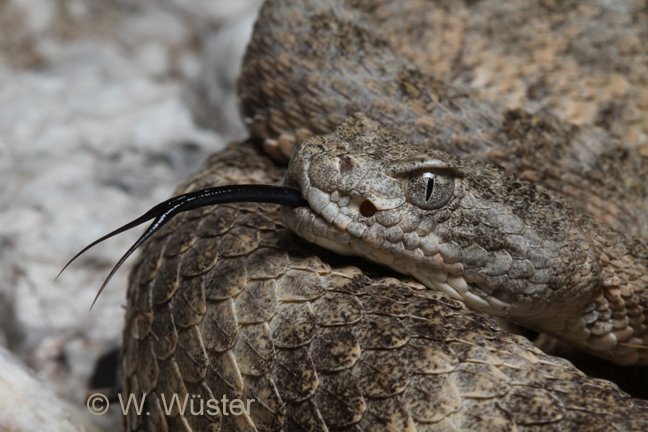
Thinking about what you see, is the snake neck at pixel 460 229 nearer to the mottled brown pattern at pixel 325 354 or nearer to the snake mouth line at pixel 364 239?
the snake mouth line at pixel 364 239

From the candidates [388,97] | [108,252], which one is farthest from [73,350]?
[388,97]

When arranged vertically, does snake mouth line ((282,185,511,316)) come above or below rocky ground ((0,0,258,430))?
above

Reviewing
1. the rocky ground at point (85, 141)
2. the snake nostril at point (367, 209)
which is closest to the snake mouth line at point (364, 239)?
the snake nostril at point (367, 209)

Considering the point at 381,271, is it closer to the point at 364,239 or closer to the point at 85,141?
the point at 364,239

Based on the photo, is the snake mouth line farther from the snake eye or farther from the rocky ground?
the rocky ground

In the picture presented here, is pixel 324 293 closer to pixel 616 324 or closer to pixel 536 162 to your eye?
pixel 616 324

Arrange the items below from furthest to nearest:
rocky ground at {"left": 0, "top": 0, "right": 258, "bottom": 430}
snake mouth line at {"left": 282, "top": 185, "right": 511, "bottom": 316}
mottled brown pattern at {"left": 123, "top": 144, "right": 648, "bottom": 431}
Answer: rocky ground at {"left": 0, "top": 0, "right": 258, "bottom": 430}, snake mouth line at {"left": 282, "top": 185, "right": 511, "bottom": 316}, mottled brown pattern at {"left": 123, "top": 144, "right": 648, "bottom": 431}

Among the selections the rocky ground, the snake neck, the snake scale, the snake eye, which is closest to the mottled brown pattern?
the snake scale

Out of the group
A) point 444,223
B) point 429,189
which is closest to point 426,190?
point 429,189
